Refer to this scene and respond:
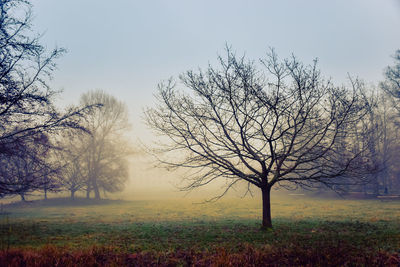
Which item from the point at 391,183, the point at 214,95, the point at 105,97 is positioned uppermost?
the point at 105,97

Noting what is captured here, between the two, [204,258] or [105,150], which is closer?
[204,258]

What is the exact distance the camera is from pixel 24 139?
11664 millimetres

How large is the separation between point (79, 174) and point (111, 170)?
4784 mm

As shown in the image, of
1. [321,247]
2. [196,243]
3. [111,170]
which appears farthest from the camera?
[111,170]

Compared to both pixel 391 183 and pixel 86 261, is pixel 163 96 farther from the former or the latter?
pixel 391 183

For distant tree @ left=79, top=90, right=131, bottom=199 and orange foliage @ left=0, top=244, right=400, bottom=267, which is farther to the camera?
distant tree @ left=79, top=90, right=131, bottom=199

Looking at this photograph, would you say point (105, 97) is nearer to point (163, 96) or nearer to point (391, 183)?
point (163, 96)

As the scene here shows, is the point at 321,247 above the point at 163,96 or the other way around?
the other way around

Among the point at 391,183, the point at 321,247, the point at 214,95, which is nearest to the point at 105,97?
the point at 214,95

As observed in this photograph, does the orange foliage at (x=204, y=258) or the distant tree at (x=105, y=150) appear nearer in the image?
the orange foliage at (x=204, y=258)

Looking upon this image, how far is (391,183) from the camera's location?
47.6 metres

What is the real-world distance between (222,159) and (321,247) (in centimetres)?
529

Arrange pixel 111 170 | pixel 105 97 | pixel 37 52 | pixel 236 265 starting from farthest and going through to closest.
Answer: pixel 111 170 → pixel 105 97 → pixel 37 52 → pixel 236 265

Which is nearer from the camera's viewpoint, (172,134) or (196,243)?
(196,243)
